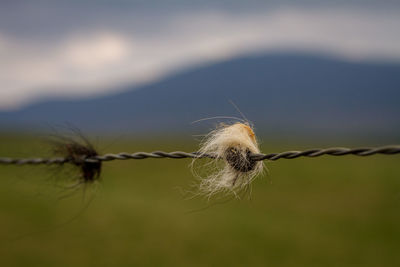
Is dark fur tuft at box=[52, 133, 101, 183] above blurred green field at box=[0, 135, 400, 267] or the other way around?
above

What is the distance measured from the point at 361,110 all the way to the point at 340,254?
205 meters

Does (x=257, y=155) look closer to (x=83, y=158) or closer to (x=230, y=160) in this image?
(x=230, y=160)

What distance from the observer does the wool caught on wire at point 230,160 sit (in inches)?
71.1

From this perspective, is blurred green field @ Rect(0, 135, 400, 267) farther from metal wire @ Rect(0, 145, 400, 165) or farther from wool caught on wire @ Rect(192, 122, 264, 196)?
wool caught on wire @ Rect(192, 122, 264, 196)

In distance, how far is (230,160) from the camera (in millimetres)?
1838

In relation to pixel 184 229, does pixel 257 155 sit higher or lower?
higher

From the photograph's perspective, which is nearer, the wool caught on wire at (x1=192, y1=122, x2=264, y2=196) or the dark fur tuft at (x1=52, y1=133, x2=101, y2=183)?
the wool caught on wire at (x1=192, y1=122, x2=264, y2=196)

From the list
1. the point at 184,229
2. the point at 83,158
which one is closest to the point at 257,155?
the point at 83,158

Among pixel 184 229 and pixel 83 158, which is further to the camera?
pixel 184 229

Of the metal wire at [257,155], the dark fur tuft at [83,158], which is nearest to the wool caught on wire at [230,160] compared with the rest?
the metal wire at [257,155]

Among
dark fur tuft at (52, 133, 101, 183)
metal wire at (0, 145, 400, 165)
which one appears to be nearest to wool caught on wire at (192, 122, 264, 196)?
metal wire at (0, 145, 400, 165)

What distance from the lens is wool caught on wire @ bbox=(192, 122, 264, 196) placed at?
71.1 inches

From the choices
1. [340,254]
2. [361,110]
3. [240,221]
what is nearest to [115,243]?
[240,221]

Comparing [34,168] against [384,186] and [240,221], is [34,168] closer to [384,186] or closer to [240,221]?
[240,221]
